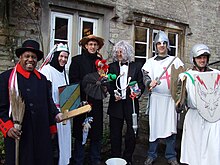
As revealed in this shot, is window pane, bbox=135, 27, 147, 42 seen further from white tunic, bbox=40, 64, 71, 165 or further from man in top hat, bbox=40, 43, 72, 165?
white tunic, bbox=40, 64, 71, 165

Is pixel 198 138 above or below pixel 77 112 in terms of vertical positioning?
below

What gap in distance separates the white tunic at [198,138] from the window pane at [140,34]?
12.0 feet

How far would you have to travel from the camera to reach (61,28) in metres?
6.18

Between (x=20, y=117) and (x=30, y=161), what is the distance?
461mm

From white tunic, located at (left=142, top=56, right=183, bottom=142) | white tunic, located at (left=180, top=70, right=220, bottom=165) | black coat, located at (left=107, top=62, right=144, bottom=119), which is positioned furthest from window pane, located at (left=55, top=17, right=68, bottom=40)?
white tunic, located at (left=180, top=70, right=220, bottom=165)

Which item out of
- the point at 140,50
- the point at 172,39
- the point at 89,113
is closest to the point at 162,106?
the point at 89,113

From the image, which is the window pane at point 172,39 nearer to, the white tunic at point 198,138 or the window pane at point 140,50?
the window pane at point 140,50

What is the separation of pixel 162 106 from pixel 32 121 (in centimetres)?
208

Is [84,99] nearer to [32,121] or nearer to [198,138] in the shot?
[32,121]

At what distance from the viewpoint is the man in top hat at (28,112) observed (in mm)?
2826

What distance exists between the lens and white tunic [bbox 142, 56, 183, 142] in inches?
167

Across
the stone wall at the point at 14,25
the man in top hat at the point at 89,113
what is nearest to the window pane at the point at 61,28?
the stone wall at the point at 14,25

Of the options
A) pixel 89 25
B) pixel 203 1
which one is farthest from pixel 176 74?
pixel 203 1

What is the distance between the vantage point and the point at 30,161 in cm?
284
